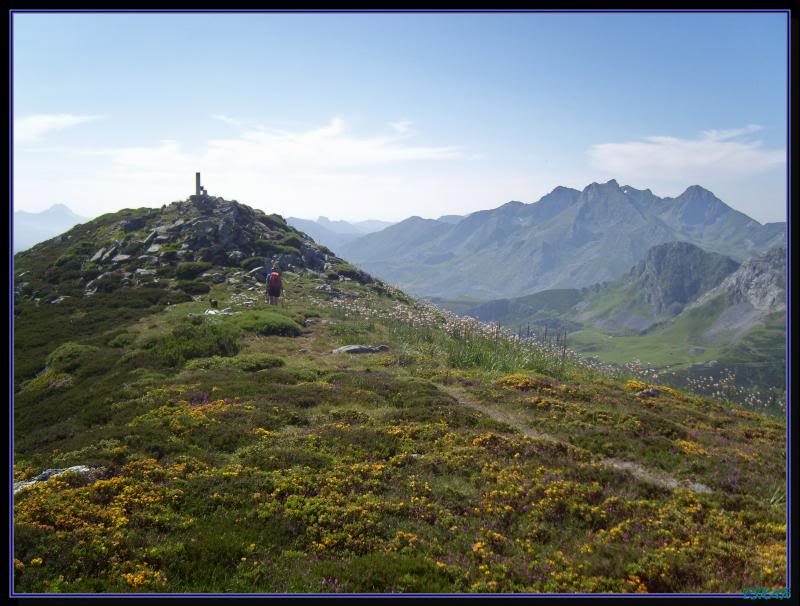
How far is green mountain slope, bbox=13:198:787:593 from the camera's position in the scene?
333 inches

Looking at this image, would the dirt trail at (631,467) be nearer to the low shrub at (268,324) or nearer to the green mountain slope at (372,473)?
the green mountain slope at (372,473)

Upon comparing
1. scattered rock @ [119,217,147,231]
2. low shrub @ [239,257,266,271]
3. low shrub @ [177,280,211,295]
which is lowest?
low shrub @ [177,280,211,295]

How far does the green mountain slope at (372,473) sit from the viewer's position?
8.46 metres

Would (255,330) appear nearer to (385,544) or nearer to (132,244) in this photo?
(385,544)

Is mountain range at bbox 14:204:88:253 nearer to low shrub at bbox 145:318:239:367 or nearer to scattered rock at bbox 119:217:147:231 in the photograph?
low shrub at bbox 145:318:239:367

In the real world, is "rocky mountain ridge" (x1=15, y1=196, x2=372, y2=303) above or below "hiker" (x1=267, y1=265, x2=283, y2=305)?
above

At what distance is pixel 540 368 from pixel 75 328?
1207 inches

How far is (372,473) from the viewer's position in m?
12.3

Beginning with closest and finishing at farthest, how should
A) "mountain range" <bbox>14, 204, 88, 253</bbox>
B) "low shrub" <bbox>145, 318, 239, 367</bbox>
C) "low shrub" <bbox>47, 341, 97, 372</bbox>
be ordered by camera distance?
"mountain range" <bbox>14, 204, 88, 253</bbox> < "low shrub" <bbox>145, 318, 239, 367</bbox> < "low shrub" <bbox>47, 341, 97, 372</bbox>

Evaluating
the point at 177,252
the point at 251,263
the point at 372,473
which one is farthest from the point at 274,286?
the point at 372,473

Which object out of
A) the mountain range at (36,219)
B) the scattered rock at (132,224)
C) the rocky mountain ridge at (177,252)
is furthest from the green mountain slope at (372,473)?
the scattered rock at (132,224)

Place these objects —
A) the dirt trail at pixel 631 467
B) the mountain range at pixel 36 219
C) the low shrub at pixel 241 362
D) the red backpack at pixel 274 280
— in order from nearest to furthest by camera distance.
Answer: the mountain range at pixel 36 219
the dirt trail at pixel 631 467
the low shrub at pixel 241 362
the red backpack at pixel 274 280

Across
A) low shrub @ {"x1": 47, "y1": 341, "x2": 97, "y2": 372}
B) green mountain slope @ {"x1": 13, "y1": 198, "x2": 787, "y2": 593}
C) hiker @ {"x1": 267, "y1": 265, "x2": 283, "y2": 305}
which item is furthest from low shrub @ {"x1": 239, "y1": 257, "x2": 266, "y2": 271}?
low shrub @ {"x1": 47, "y1": 341, "x2": 97, "y2": 372}

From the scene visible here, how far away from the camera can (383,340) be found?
31.3 metres
